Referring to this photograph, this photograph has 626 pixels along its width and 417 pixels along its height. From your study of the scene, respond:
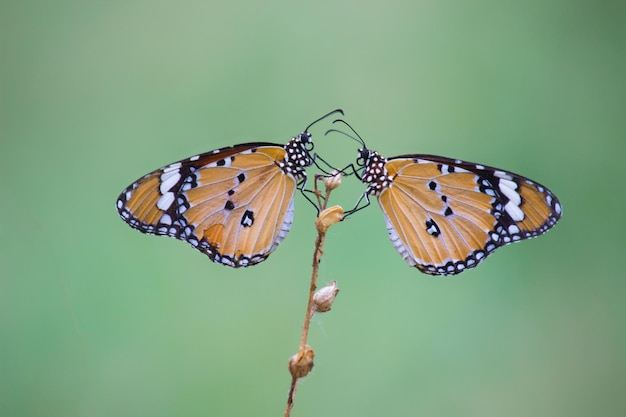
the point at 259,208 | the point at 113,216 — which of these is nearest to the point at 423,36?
the point at 113,216

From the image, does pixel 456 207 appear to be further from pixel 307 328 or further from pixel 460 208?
pixel 307 328

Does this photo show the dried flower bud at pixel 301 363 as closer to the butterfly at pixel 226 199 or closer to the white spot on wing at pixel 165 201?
the butterfly at pixel 226 199

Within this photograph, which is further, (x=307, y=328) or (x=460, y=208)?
(x=460, y=208)

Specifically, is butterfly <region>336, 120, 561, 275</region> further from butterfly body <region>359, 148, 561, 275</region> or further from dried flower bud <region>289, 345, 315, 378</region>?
dried flower bud <region>289, 345, 315, 378</region>

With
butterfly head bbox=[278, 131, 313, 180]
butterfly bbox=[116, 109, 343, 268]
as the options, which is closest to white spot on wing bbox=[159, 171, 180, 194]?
butterfly bbox=[116, 109, 343, 268]

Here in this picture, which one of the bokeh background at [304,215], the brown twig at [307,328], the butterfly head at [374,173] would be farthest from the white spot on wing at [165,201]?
the bokeh background at [304,215]

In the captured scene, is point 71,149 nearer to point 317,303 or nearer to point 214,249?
point 214,249

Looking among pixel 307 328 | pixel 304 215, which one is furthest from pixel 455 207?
pixel 304 215
